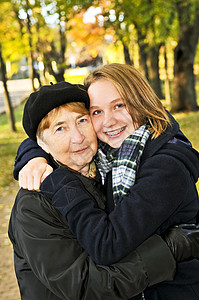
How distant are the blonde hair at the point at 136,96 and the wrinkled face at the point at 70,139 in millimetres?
309

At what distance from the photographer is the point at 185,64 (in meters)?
18.1

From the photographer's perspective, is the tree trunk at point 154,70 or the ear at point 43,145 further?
the tree trunk at point 154,70

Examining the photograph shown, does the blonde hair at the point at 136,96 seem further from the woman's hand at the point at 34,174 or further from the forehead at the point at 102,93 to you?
the woman's hand at the point at 34,174

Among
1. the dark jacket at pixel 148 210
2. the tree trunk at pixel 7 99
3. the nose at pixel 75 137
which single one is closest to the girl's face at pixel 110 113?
the nose at pixel 75 137

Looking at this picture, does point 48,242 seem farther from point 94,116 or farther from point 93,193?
point 94,116

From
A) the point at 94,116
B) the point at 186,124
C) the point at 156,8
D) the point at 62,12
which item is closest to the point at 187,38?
the point at 156,8

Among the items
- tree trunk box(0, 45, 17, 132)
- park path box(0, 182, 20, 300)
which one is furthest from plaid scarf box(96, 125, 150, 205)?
tree trunk box(0, 45, 17, 132)

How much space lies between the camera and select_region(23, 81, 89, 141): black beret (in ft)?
7.85

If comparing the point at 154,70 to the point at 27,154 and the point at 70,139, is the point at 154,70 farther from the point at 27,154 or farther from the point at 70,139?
the point at 70,139

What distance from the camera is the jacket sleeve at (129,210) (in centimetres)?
206

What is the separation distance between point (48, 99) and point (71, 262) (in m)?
1.01

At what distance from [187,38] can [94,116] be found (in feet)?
52.9

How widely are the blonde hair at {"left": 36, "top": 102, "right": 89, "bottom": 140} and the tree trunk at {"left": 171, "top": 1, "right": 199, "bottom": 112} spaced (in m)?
15.5

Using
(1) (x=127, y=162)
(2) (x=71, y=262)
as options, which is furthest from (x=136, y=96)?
(2) (x=71, y=262)
